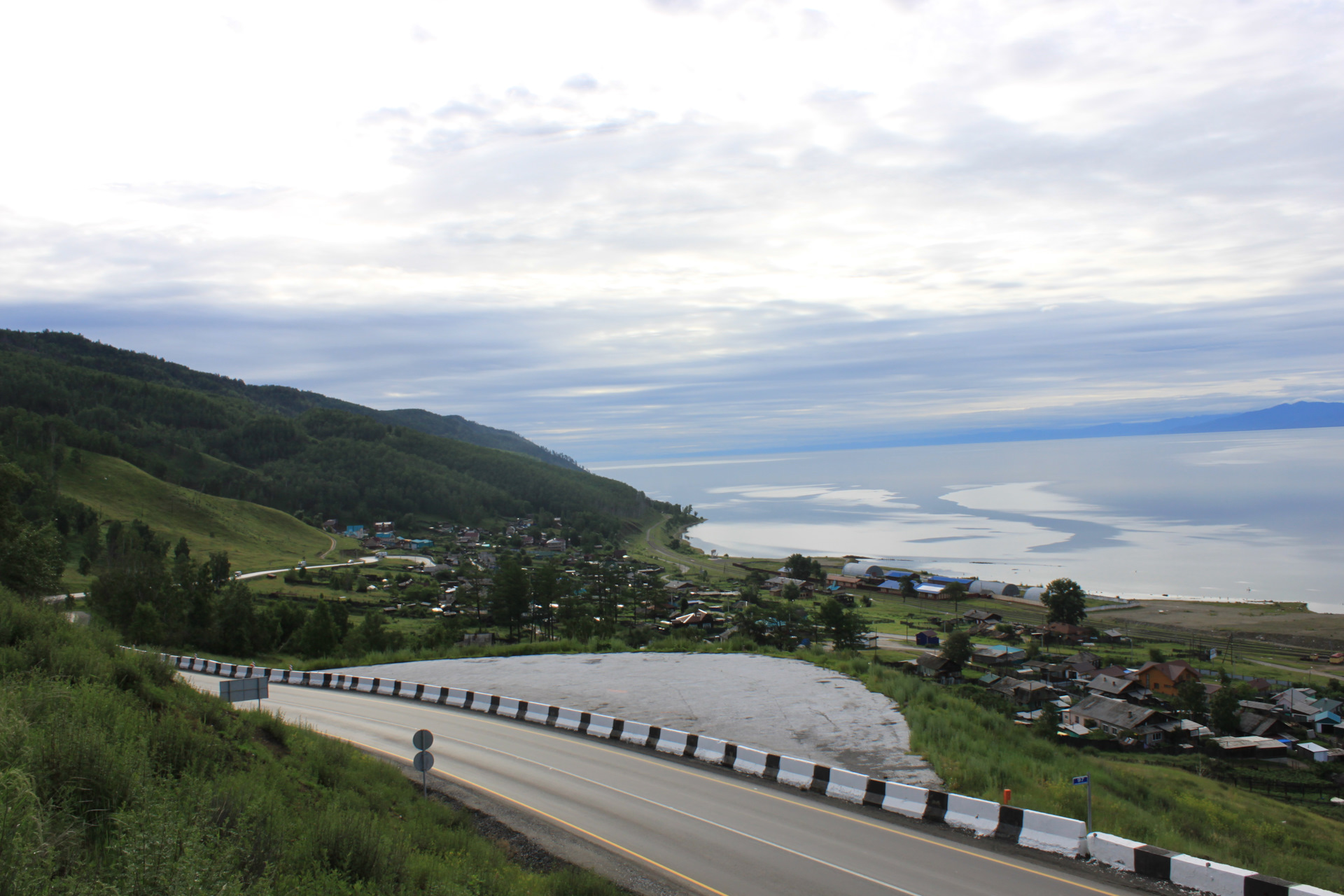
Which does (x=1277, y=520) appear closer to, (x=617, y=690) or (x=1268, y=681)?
(x=1268, y=681)

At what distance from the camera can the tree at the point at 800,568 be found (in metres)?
79.1

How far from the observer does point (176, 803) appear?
5320 millimetres

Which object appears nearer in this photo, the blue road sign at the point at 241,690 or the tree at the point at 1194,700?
the blue road sign at the point at 241,690

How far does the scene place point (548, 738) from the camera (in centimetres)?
1338

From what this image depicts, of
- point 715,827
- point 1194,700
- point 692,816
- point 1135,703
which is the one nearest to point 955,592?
point 1135,703

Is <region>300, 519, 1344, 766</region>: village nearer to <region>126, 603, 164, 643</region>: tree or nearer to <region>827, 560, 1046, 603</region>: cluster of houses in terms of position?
<region>827, 560, 1046, 603</region>: cluster of houses

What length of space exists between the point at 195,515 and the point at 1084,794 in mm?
126662

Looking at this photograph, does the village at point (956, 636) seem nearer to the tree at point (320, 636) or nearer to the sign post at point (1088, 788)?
the tree at point (320, 636)

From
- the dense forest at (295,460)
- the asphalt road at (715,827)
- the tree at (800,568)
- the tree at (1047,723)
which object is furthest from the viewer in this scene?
the dense forest at (295,460)

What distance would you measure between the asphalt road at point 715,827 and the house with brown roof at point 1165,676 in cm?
3791

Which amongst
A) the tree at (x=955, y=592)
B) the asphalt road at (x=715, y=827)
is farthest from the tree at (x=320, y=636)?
the tree at (x=955, y=592)

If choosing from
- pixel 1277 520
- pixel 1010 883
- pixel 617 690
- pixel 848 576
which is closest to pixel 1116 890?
pixel 1010 883

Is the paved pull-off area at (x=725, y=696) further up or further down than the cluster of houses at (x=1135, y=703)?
further up

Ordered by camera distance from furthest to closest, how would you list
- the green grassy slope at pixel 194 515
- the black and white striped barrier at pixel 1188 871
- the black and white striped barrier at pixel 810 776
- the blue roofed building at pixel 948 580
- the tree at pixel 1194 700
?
the green grassy slope at pixel 194 515 < the blue roofed building at pixel 948 580 < the tree at pixel 1194 700 < the black and white striped barrier at pixel 810 776 < the black and white striped barrier at pixel 1188 871
